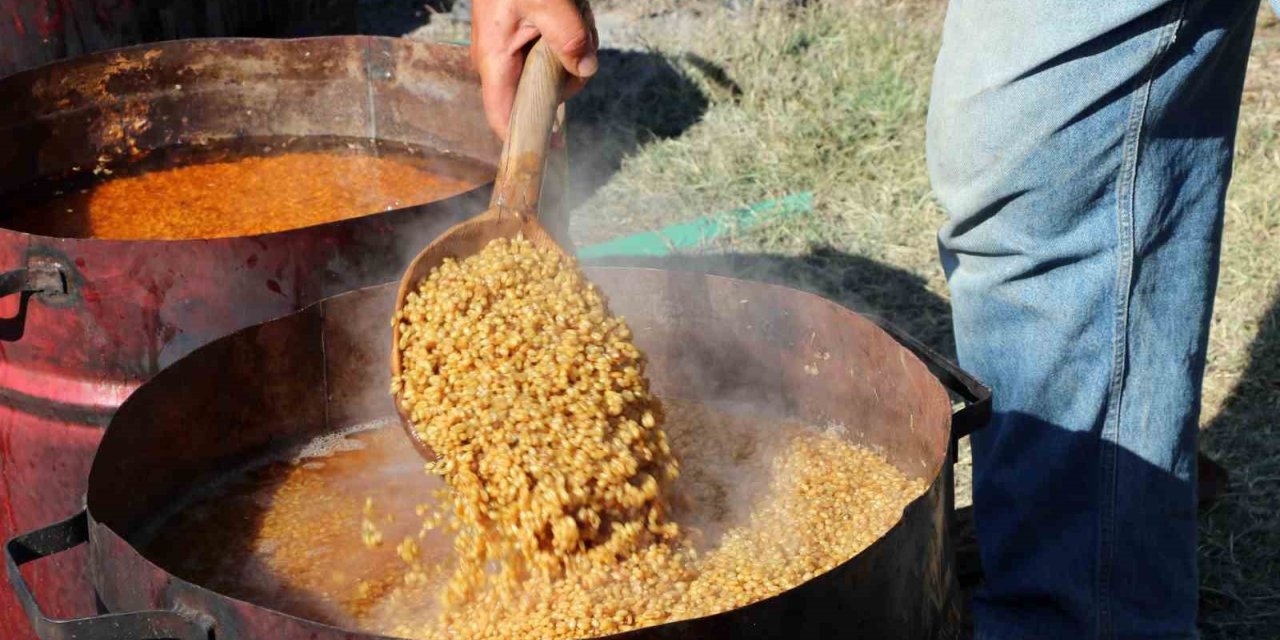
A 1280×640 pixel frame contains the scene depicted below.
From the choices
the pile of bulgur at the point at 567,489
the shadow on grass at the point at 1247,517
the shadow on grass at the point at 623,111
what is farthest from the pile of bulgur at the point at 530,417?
the shadow on grass at the point at 623,111

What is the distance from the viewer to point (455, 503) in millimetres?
2027

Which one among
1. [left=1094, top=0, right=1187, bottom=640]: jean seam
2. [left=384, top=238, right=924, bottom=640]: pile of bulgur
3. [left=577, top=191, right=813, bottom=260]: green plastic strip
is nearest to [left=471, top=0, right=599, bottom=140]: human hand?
[left=384, top=238, right=924, bottom=640]: pile of bulgur

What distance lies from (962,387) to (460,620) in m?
0.92

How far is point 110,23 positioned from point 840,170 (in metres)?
2.92

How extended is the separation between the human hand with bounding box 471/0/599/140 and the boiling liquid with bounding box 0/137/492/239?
392 mm

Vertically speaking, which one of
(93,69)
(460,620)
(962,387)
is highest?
(93,69)

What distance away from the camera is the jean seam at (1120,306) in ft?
7.26

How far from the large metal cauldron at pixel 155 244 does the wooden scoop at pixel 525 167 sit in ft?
0.38

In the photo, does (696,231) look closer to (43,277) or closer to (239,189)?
(239,189)

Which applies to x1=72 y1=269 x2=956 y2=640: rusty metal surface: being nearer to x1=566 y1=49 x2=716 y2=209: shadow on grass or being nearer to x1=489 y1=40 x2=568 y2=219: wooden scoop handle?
x1=489 y1=40 x2=568 y2=219: wooden scoop handle

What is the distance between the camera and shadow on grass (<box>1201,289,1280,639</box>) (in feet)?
10.5

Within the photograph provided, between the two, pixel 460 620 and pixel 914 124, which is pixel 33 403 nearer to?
pixel 460 620

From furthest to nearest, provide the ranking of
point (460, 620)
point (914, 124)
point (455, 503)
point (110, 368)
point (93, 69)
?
point (914, 124)
point (93, 69)
point (110, 368)
point (455, 503)
point (460, 620)

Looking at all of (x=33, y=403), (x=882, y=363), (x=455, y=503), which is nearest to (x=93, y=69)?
(x=33, y=403)
